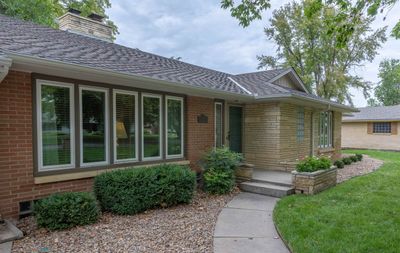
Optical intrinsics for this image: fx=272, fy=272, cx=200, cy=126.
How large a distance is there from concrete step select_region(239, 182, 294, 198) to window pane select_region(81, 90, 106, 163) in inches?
149

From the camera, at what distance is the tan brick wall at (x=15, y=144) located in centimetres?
465

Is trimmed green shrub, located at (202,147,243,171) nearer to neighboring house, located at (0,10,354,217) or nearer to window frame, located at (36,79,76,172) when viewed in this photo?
neighboring house, located at (0,10,354,217)

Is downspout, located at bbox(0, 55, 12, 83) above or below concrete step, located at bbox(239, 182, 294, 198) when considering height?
above

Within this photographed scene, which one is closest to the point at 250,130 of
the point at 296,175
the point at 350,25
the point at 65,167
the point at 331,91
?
the point at 296,175

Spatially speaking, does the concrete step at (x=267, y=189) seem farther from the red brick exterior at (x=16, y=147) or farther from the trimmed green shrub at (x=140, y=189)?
the red brick exterior at (x=16, y=147)

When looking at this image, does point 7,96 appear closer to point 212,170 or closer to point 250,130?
point 212,170

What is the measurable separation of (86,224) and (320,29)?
2261cm

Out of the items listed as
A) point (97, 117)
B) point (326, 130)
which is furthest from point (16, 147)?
point (326, 130)

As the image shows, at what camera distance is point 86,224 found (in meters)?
4.60

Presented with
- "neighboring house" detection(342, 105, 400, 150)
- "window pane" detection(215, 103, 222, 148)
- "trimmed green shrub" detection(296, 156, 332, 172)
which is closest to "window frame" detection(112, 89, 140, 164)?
"window pane" detection(215, 103, 222, 148)

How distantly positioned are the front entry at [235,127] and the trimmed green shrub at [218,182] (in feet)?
8.92

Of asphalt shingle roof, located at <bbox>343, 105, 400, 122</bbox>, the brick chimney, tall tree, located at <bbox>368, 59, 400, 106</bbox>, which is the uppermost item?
tall tree, located at <bbox>368, 59, 400, 106</bbox>

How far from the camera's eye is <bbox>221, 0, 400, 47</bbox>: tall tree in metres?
4.47

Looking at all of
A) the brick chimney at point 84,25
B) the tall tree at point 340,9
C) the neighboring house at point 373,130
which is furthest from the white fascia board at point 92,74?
the neighboring house at point 373,130
